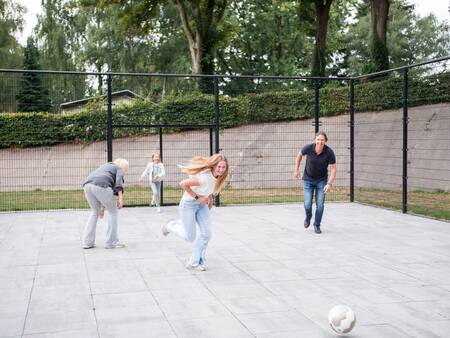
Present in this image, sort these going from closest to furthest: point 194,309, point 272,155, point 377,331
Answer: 1. point 377,331
2. point 194,309
3. point 272,155

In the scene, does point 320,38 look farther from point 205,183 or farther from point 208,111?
point 205,183

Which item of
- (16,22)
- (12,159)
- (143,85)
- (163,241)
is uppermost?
(16,22)

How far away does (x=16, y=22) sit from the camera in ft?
121

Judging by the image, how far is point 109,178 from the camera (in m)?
8.57

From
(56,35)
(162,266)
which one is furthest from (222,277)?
(56,35)

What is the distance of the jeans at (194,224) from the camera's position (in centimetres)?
720

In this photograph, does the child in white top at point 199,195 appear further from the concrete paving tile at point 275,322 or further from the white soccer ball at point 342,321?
the white soccer ball at point 342,321

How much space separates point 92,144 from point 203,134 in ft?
20.1

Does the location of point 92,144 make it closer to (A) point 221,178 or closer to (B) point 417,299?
(A) point 221,178

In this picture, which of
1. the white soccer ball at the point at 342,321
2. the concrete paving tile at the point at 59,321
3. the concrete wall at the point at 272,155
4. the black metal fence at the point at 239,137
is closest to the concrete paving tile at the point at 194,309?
the concrete paving tile at the point at 59,321

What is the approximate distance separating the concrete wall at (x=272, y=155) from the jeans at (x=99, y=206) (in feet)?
23.0

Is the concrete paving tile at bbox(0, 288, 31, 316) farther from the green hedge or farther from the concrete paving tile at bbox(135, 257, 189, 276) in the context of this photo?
the green hedge

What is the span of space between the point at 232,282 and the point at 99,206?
302 centimetres

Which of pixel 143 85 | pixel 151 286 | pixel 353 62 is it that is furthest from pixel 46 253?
pixel 353 62
